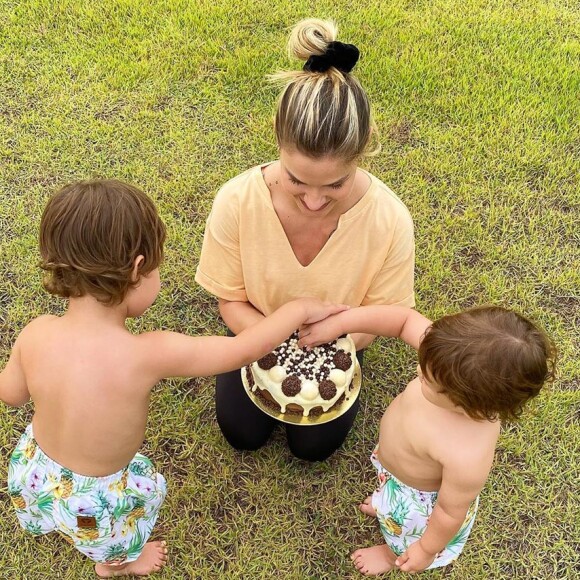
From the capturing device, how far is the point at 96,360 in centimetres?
184

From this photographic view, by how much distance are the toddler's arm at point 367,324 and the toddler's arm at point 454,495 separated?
0.54m

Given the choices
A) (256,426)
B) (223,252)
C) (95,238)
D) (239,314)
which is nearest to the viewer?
(95,238)

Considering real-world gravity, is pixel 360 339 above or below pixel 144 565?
above

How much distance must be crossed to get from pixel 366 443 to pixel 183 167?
205 cm

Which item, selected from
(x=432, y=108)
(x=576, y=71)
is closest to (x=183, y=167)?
(x=432, y=108)

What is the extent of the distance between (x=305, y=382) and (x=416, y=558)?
0.72m

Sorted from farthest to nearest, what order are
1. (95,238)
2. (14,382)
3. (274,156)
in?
(274,156), (14,382), (95,238)

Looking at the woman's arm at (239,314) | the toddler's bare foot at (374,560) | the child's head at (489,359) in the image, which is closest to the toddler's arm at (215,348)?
the woman's arm at (239,314)

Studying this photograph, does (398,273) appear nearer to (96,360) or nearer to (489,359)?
(489,359)

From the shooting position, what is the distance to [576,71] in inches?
173

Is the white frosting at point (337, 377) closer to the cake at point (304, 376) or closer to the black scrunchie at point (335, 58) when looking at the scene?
the cake at point (304, 376)

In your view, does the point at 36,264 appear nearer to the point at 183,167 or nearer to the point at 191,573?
the point at 183,167

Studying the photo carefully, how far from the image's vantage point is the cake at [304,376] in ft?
7.30

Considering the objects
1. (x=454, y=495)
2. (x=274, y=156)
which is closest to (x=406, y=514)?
(x=454, y=495)
